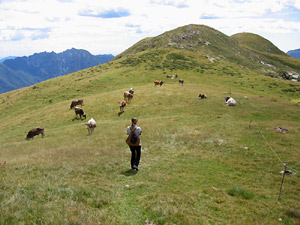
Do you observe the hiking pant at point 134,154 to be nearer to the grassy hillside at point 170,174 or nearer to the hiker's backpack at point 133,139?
the hiker's backpack at point 133,139

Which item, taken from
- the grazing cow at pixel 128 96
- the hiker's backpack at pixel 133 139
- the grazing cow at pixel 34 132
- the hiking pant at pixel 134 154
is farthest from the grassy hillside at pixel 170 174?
the grazing cow at pixel 128 96

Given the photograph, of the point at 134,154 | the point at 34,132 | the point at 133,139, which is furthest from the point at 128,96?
the point at 133,139

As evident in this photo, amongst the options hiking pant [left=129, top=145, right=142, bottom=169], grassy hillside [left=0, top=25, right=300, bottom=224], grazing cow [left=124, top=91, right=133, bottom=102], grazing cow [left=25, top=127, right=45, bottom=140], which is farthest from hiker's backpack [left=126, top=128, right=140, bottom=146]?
grazing cow [left=124, top=91, right=133, bottom=102]

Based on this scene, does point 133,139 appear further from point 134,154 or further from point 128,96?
point 128,96

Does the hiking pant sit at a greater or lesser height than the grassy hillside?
greater

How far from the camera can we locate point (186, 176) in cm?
1158

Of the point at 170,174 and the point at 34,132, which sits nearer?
the point at 170,174

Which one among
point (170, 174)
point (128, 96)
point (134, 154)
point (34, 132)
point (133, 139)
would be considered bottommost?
point (34, 132)

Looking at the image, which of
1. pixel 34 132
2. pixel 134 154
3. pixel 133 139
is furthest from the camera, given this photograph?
pixel 34 132

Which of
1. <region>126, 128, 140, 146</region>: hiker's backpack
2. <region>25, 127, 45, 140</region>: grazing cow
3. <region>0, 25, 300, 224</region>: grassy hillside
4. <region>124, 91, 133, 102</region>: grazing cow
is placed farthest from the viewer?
<region>124, 91, 133, 102</region>: grazing cow

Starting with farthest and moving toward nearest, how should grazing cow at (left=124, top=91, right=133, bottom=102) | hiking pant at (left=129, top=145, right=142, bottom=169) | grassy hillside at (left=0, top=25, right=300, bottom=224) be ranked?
grazing cow at (left=124, top=91, right=133, bottom=102) → hiking pant at (left=129, top=145, right=142, bottom=169) → grassy hillside at (left=0, top=25, right=300, bottom=224)

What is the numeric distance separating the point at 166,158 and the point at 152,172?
9.37 ft

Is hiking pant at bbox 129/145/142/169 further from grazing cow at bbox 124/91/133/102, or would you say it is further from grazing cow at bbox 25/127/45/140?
grazing cow at bbox 124/91/133/102

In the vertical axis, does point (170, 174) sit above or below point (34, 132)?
above
